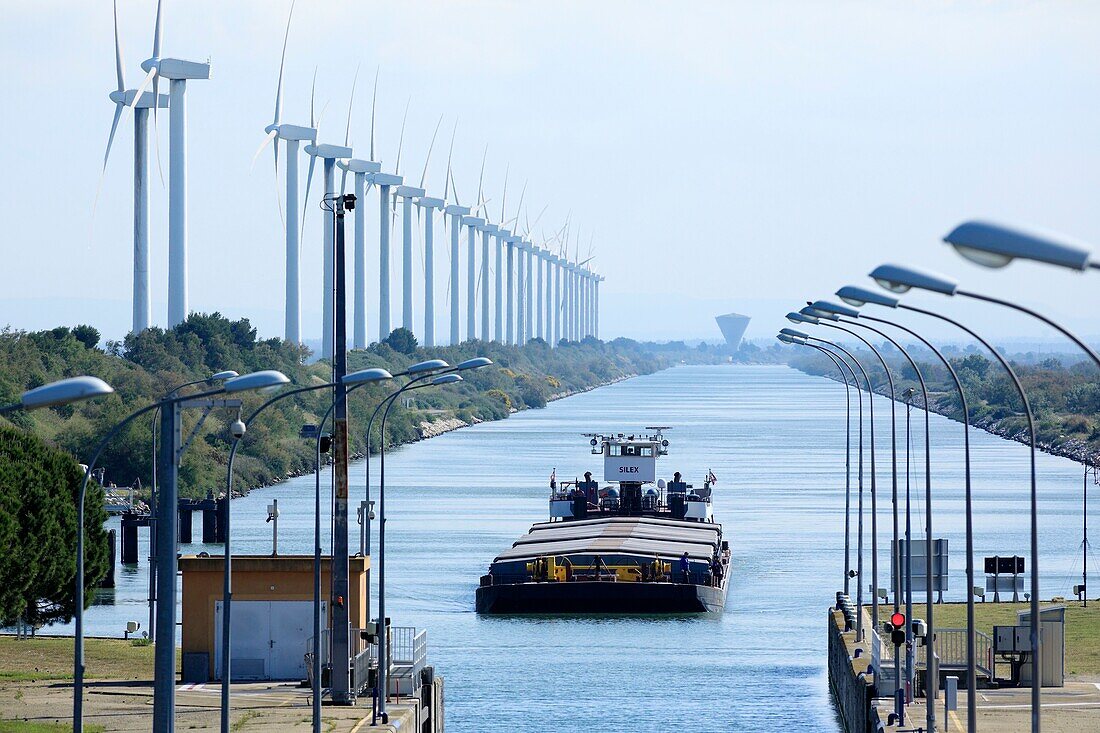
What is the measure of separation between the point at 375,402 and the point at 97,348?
24848mm

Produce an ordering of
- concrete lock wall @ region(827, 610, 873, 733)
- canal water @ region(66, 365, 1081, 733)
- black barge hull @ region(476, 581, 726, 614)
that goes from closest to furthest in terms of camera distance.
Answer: concrete lock wall @ region(827, 610, 873, 733), canal water @ region(66, 365, 1081, 733), black barge hull @ region(476, 581, 726, 614)

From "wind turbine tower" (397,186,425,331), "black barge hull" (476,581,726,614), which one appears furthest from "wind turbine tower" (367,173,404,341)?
"black barge hull" (476,581,726,614)

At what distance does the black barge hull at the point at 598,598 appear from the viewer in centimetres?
6228

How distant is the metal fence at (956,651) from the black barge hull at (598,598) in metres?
19.6

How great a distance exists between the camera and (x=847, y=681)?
42.2 m

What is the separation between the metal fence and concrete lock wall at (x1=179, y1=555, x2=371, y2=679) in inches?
473

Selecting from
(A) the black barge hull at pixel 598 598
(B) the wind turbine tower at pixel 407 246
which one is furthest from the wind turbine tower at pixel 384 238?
(A) the black barge hull at pixel 598 598

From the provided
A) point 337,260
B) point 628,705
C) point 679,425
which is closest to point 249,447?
point 679,425

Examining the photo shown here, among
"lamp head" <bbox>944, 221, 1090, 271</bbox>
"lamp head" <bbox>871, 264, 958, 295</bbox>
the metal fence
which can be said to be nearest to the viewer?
"lamp head" <bbox>944, 221, 1090, 271</bbox>

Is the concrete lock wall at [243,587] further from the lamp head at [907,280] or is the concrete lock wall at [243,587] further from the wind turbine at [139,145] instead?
the wind turbine at [139,145]

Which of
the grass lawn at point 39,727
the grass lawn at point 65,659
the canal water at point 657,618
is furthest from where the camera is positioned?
the canal water at point 657,618

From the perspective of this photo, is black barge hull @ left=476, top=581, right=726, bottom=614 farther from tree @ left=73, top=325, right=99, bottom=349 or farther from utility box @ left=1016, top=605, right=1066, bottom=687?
tree @ left=73, top=325, right=99, bottom=349

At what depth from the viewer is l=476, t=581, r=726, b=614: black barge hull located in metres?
62.3

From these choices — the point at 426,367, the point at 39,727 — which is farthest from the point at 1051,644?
the point at 39,727
